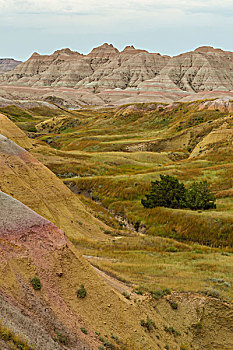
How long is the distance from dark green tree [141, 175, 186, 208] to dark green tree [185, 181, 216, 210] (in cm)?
56

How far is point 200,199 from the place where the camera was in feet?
88.6

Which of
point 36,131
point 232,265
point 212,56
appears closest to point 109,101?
point 212,56

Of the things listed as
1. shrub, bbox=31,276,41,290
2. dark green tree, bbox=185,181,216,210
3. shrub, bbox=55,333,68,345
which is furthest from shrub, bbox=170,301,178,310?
dark green tree, bbox=185,181,216,210

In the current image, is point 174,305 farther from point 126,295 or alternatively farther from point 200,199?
point 200,199

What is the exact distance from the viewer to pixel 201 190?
91.6 ft

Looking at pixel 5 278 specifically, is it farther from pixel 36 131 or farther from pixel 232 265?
pixel 36 131

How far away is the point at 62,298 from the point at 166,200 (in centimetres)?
1914

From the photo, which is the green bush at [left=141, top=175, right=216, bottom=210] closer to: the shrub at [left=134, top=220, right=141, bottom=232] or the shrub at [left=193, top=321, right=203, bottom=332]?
the shrub at [left=134, top=220, right=141, bottom=232]

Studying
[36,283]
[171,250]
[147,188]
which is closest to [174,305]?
[36,283]

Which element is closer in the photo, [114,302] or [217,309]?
[114,302]

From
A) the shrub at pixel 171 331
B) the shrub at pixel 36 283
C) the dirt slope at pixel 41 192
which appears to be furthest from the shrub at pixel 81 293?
the dirt slope at pixel 41 192

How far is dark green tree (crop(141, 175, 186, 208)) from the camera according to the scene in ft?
90.8

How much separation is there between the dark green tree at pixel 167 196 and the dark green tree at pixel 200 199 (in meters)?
0.56

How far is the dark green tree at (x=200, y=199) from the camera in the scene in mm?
26589
